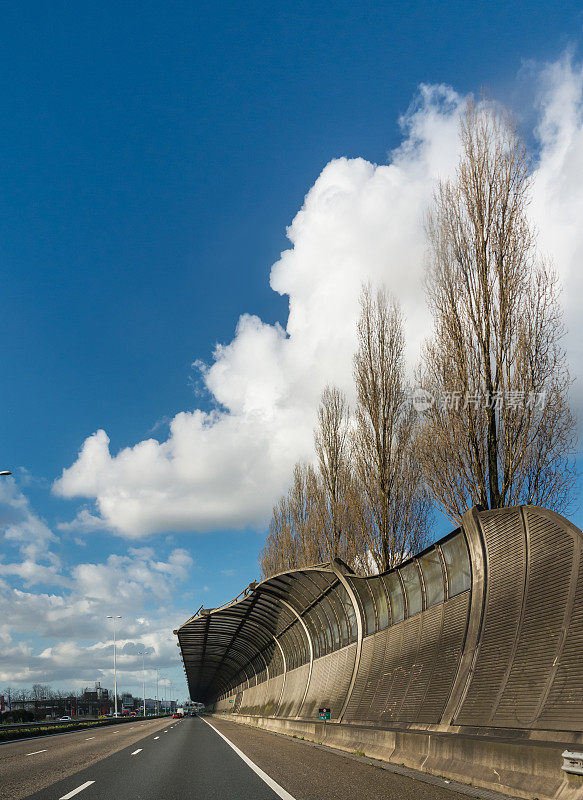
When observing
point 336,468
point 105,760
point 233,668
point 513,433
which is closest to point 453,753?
point 513,433

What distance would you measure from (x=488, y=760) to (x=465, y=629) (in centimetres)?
623

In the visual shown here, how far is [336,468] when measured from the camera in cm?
3697

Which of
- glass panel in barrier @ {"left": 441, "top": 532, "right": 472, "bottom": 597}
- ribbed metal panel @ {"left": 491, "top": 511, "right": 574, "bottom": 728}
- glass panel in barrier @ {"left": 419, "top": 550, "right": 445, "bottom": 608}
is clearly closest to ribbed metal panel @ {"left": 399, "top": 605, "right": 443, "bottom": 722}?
glass panel in barrier @ {"left": 419, "top": 550, "right": 445, "bottom": 608}

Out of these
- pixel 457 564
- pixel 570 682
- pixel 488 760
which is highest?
pixel 457 564

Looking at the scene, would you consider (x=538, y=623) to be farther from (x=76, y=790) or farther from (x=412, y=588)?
(x=76, y=790)

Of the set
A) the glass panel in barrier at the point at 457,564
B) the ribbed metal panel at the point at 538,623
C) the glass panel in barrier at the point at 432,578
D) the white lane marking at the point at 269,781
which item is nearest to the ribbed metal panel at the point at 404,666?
the glass panel in barrier at the point at 432,578

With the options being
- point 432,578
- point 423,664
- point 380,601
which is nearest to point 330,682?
point 380,601

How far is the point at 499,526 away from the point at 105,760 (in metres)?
10.4

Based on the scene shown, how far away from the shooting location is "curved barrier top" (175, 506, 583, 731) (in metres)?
11.4

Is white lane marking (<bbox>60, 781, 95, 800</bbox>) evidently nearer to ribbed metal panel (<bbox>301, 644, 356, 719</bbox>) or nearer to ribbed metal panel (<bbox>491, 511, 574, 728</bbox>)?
ribbed metal panel (<bbox>491, 511, 574, 728</bbox>)

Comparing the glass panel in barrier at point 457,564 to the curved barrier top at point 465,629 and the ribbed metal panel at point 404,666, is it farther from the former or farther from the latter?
the ribbed metal panel at point 404,666

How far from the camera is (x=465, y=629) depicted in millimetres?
14992

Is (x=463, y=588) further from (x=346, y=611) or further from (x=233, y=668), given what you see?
(x=233, y=668)

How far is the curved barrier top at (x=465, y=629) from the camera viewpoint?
11.4 meters
